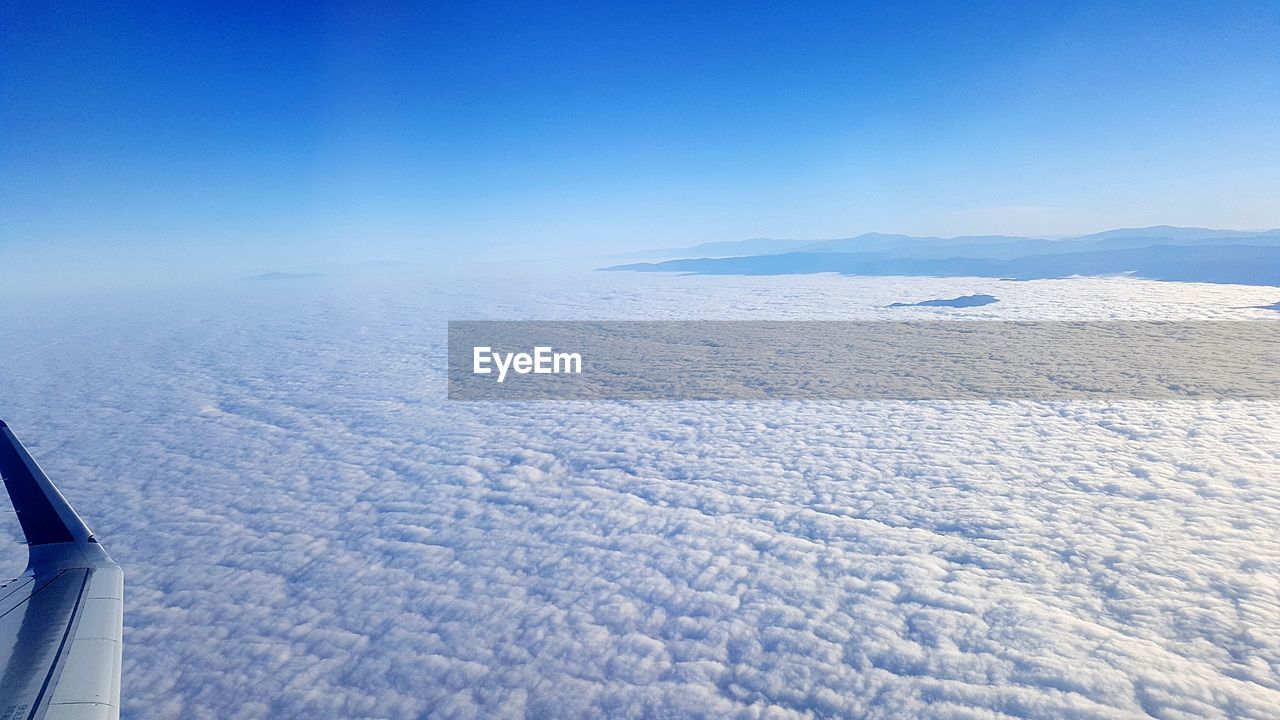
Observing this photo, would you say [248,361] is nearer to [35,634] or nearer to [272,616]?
[272,616]

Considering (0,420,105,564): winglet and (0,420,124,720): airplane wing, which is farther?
(0,420,105,564): winglet

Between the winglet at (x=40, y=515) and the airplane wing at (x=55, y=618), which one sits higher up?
the winglet at (x=40, y=515)

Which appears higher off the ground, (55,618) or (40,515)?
(40,515)

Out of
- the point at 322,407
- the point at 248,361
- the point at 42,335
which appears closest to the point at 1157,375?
the point at 322,407

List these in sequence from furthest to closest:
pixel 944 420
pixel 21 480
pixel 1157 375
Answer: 1. pixel 1157 375
2. pixel 944 420
3. pixel 21 480

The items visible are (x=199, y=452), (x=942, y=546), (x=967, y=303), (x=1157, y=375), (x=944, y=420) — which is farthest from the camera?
(x=967, y=303)

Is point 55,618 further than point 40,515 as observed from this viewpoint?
No

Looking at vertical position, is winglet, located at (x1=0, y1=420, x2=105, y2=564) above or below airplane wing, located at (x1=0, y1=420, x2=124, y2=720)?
above

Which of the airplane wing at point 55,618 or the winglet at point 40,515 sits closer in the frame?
the airplane wing at point 55,618
